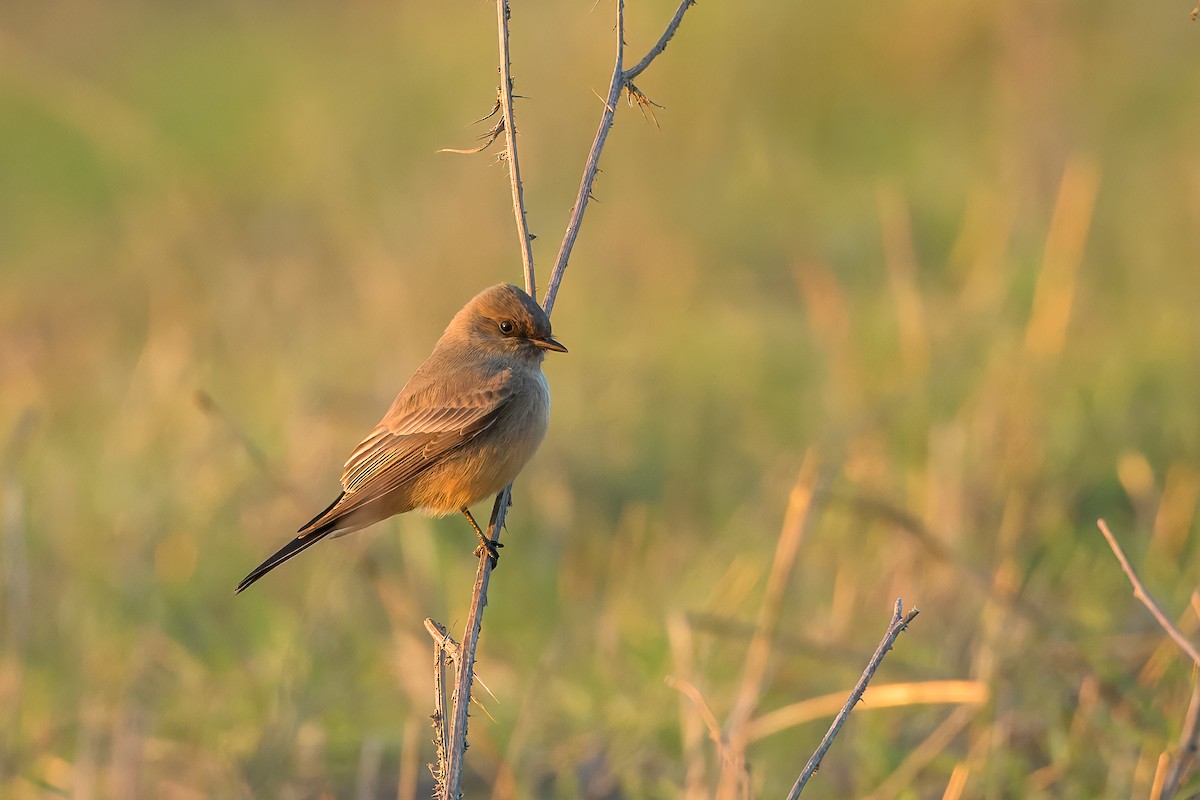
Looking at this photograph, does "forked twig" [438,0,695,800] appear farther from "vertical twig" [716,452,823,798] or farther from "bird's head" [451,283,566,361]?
"vertical twig" [716,452,823,798]

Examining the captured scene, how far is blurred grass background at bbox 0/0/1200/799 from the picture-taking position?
487cm

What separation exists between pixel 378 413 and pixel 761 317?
9.60 feet

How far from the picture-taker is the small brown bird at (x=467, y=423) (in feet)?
12.9

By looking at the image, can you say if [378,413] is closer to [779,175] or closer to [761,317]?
[761,317]

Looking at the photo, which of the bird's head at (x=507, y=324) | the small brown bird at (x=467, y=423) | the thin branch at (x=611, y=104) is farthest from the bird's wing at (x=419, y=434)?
the thin branch at (x=611, y=104)

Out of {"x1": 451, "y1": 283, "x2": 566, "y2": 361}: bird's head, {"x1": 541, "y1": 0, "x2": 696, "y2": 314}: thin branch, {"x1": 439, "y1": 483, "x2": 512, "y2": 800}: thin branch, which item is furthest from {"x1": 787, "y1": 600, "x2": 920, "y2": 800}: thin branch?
{"x1": 451, "y1": 283, "x2": 566, "y2": 361}: bird's head

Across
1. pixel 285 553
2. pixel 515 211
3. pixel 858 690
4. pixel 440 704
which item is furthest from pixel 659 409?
pixel 858 690

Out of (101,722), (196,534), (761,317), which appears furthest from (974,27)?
(101,722)

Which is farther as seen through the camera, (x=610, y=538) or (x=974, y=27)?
(x=974, y=27)

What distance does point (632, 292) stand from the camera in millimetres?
9445

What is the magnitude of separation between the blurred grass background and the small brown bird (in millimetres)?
429

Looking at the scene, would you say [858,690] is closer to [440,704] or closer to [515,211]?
[440,704]

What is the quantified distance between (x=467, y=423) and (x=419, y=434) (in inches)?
5.8

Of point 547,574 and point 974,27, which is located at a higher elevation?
point 974,27
